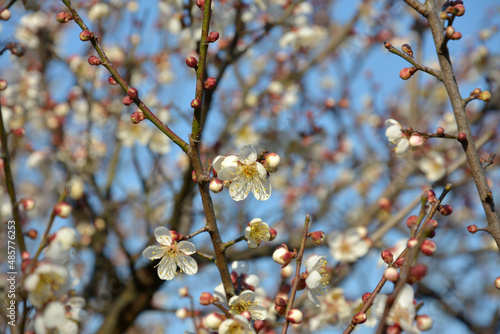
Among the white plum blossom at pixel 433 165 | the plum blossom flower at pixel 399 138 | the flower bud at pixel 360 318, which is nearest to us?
the flower bud at pixel 360 318

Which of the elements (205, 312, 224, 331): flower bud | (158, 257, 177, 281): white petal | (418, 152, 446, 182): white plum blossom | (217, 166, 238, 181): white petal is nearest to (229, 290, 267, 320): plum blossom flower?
(205, 312, 224, 331): flower bud

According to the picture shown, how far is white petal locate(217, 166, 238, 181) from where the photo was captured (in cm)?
155

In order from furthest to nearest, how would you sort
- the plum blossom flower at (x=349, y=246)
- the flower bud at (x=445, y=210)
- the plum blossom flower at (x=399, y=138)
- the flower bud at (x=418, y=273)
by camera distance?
1. the plum blossom flower at (x=349, y=246)
2. the plum blossom flower at (x=399, y=138)
3. the flower bud at (x=445, y=210)
4. the flower bud at (x=418, y=273)

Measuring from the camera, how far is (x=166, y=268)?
1.68 metres

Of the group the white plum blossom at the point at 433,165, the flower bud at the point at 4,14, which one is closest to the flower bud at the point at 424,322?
the flower bud at the point at 4,14

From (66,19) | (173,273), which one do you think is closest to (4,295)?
(173,273)

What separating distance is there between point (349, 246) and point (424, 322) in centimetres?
185

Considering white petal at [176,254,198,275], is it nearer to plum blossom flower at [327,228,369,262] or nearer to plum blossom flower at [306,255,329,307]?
plum blossom flower at [306,255,329,307]

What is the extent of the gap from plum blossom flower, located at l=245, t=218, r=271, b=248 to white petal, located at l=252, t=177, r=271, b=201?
116 millimetres

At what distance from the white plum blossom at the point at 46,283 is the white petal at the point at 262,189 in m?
0.75

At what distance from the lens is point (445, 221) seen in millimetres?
5469

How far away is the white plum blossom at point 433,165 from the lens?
157 inches

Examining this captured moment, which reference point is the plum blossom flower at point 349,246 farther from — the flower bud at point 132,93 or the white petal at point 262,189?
the flower bud at point 132,93

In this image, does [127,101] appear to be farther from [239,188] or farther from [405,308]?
[405,308]
